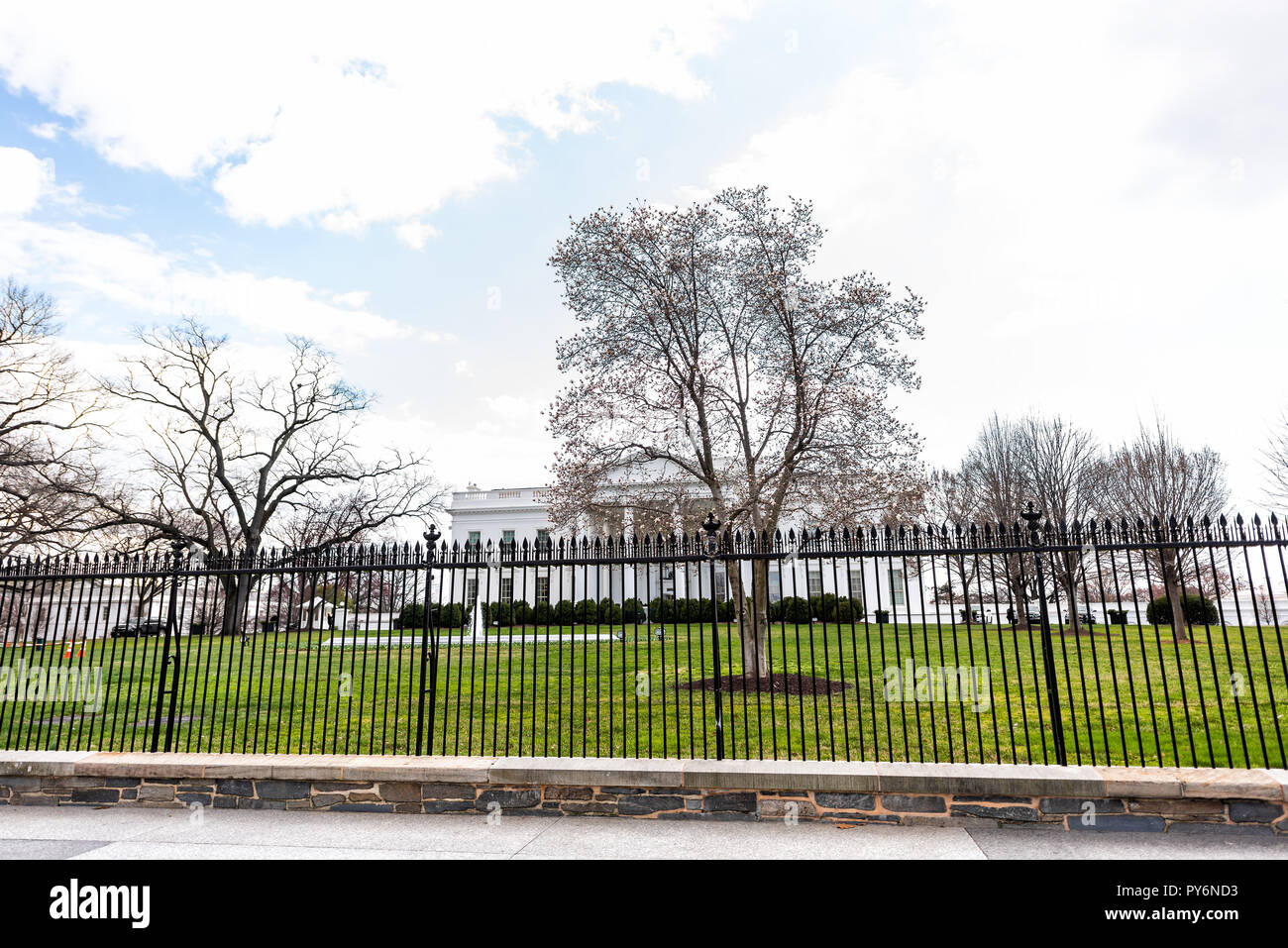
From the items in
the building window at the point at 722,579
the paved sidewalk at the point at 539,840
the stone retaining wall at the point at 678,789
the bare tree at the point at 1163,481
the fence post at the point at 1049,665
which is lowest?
the paved sidewalk at the point at 539,840

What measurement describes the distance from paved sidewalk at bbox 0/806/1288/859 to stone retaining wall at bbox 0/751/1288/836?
0.35 feet

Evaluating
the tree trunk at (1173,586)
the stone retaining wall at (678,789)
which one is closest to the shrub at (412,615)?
the stone retaining wall at (678,789)

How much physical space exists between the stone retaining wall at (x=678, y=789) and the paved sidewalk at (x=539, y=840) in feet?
0.35

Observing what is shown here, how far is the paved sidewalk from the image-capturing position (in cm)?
483

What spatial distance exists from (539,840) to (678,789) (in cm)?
115

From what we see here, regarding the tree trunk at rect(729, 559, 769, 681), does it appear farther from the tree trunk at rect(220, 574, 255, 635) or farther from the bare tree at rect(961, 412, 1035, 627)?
the bare tree at rect(961, 412, 1035, 627)

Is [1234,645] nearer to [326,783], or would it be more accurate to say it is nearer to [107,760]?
[326,783]

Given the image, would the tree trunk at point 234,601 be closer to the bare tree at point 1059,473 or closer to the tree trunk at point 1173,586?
the tree trunk at point 1173,586

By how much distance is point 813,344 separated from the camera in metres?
14.0

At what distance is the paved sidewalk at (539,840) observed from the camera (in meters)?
4.83

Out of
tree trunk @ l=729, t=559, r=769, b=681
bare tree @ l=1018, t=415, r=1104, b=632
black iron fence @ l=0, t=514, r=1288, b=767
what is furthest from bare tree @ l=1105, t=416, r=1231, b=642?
tree trunk @ l=729, t=559, r=769, b=681

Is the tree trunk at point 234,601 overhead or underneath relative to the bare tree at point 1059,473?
underneath

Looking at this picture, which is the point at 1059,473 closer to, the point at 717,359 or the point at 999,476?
the point at 999,476

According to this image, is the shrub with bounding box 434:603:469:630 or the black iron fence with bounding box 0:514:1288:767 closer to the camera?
the black iron fence with bounding box 0:514:1288:767
